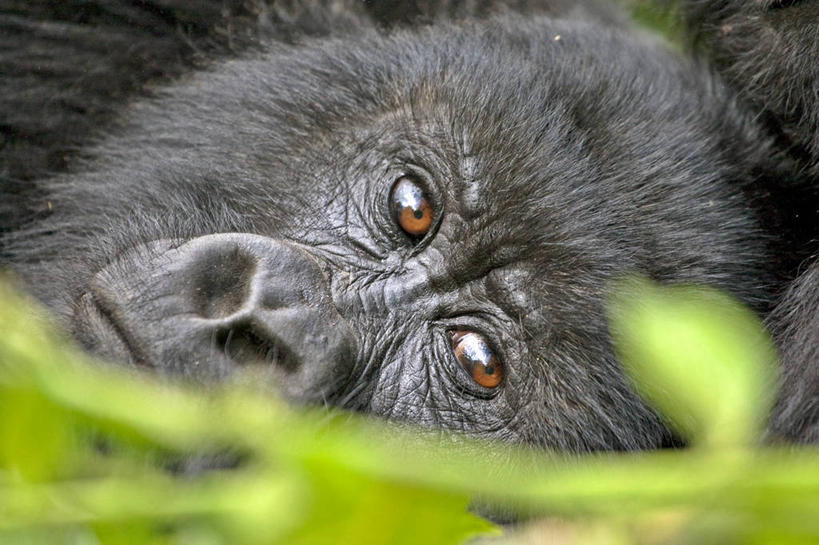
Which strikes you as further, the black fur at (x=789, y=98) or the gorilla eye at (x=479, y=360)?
the gorilla eye at (x=479, y=360)

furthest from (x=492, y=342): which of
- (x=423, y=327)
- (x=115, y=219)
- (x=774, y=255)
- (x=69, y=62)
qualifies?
(x=69, y=62)

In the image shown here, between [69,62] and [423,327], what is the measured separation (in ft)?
3.46

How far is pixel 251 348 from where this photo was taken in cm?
159

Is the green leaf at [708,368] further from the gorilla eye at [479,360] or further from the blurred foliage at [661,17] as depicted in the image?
the blurred foliage at [661,17]

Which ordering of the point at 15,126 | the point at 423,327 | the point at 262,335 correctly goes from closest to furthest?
the point at 262,335 < the point at 423,327 < the point at 15,126

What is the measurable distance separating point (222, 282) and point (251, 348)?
133 mm

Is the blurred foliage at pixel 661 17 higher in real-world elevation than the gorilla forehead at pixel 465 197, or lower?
higher

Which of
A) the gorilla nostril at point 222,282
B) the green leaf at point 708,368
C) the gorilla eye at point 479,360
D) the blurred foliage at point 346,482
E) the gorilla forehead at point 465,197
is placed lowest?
the blurred foliage at point 346,482

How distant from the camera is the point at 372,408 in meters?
1.76

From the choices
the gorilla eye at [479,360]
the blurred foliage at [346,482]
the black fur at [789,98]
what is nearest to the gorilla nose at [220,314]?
the gorilla eye at [479,360]

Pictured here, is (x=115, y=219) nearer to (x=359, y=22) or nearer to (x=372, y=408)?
(x=372, y=408)

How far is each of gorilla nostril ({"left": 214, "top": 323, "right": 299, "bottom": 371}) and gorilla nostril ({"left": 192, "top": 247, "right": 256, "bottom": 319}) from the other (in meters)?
0.04

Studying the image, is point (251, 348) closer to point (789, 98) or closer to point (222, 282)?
point (222, 282)

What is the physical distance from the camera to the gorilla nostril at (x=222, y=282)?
1.61 meters
